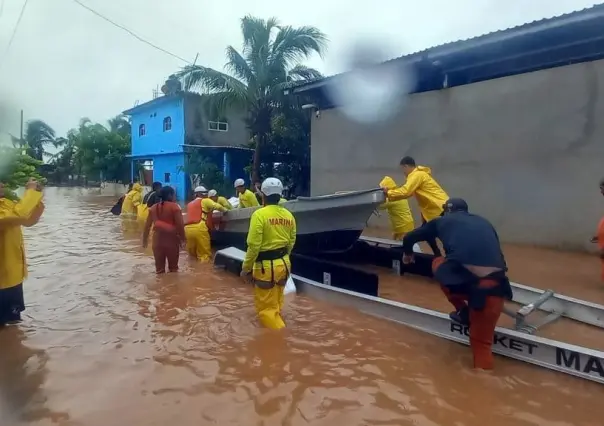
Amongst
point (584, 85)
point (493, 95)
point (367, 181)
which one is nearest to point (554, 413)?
point (584, 85)

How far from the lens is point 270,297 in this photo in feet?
17.1

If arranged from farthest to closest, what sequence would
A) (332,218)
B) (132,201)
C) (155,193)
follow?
(132,201) → (155,193) → (332,218)

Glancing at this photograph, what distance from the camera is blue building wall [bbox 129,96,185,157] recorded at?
90.8ft

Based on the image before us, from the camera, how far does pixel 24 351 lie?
16.0 feet

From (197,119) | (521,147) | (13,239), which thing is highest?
(197,119)

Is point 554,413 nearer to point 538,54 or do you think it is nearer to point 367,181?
point 538,54

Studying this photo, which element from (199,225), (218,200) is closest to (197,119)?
(218,200)

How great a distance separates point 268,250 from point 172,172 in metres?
25.0

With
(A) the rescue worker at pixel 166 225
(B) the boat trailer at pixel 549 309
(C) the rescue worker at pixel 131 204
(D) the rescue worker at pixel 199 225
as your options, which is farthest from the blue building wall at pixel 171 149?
(B) the boat trailer at pixel 549 309

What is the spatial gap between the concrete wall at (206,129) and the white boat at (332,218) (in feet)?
64.2

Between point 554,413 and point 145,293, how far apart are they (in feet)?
17.8

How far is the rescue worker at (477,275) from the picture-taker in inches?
161

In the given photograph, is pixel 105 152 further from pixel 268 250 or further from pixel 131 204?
pixel 268 250

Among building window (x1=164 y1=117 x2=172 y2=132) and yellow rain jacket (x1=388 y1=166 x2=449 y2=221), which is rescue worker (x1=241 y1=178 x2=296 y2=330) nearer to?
yellow rain jacket (x1=388 y1=166 x2=449 y2=221)
